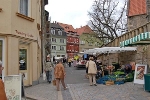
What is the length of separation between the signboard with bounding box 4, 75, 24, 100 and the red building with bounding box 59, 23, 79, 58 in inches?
3379

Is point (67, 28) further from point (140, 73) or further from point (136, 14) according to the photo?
point (140, 73)

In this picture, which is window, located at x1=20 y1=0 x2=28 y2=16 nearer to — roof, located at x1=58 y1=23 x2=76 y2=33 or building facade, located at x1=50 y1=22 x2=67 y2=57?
building facade, located at x1=50 y1=22 x2=67 y2=57

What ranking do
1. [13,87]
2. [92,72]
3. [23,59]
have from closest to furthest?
[13,87] → [23,59] → [92,72]

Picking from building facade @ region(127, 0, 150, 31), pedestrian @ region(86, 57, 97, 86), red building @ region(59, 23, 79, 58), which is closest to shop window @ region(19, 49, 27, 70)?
pedestrian @ region(86, 57, 97, 86)

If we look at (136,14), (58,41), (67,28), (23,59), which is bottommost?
(23,59)

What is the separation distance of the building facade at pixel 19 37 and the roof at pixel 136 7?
29.3 metres

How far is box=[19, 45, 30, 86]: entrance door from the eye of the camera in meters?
14.2

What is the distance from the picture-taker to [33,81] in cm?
1507

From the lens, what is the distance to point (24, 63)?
14.4m

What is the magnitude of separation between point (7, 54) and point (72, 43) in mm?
83737

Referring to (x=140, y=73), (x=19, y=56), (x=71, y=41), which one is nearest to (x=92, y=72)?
(x=140, y=73)

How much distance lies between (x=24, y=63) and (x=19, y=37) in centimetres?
160

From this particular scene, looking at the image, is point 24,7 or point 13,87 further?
point 24,7

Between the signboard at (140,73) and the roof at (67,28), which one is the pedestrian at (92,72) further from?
the roof at (67,28)
